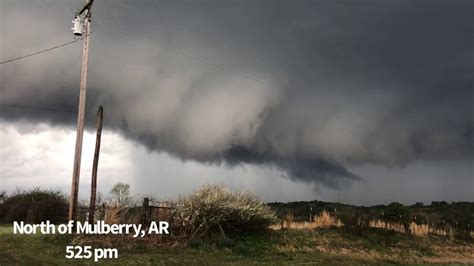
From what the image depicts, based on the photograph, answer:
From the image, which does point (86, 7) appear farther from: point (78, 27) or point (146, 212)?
point (146, 212)

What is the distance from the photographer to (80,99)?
2228 centimetres

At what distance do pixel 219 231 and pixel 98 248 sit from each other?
17.6 ft

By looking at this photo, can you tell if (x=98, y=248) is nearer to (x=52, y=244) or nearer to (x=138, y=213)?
(x=52, y=244)

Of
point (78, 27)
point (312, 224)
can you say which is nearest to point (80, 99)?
point (78, 27)

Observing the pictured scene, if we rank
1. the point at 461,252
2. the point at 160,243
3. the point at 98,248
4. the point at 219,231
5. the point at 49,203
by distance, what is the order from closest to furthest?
the point at 98,248
the point at 160,243
the point at 219,231
the point at 461,252
the point at 49,203

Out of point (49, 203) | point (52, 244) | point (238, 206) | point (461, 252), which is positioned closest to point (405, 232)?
point (461, 252)

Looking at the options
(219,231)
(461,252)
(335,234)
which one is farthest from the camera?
(461,252)

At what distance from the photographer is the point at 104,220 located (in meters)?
22.2

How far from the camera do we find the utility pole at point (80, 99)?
21.5m

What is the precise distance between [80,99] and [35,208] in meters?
13.5

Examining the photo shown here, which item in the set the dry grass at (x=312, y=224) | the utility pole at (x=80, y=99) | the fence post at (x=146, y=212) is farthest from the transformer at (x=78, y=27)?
the dry grass at (x=312, y=224)

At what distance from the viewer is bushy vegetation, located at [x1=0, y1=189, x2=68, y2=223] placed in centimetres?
3238

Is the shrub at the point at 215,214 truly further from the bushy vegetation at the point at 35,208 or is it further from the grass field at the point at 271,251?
the bushy vegetation at the point at 35,208

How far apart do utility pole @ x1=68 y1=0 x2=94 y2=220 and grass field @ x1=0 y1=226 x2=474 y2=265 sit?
1.93 meters
